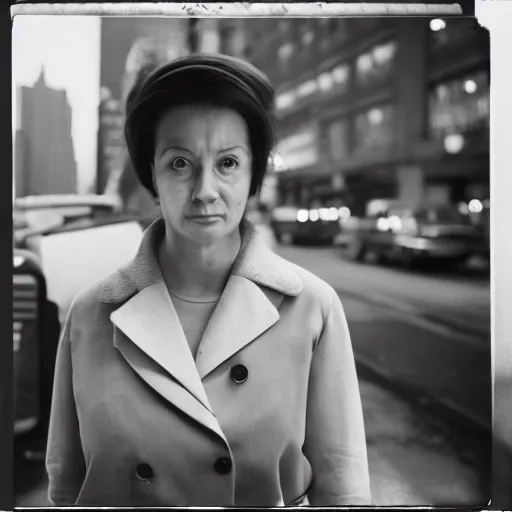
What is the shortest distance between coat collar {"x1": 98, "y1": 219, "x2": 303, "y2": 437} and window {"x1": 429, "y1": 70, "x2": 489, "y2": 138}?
3.02 feet

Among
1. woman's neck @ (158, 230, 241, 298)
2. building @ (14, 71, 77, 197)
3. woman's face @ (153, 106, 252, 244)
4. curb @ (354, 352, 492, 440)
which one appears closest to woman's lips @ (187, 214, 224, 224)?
woman's face @ (153, 106, 252, 244)

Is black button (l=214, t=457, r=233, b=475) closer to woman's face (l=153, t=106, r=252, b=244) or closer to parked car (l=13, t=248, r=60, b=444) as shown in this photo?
parked car (l=13, t=248, r=60, b=444)

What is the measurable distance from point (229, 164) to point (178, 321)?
0.68 meters

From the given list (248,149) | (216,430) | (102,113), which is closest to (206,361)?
(216,430)

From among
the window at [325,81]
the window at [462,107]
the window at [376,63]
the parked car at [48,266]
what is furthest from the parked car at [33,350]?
the window at [462,107]

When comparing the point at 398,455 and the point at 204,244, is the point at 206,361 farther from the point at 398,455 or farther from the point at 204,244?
the point at 398,455

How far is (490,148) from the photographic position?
2.51 metres

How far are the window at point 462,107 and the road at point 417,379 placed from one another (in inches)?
26.0

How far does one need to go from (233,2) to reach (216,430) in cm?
184

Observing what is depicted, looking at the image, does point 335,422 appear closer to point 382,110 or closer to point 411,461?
point 411,461

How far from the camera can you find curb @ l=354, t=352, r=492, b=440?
2453 millimetres

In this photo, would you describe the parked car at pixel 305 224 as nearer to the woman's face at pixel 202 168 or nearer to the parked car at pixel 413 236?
the parked car at pixel 413 236

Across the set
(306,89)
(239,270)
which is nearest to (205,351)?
(239,270)

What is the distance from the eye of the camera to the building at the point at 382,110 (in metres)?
2.44
